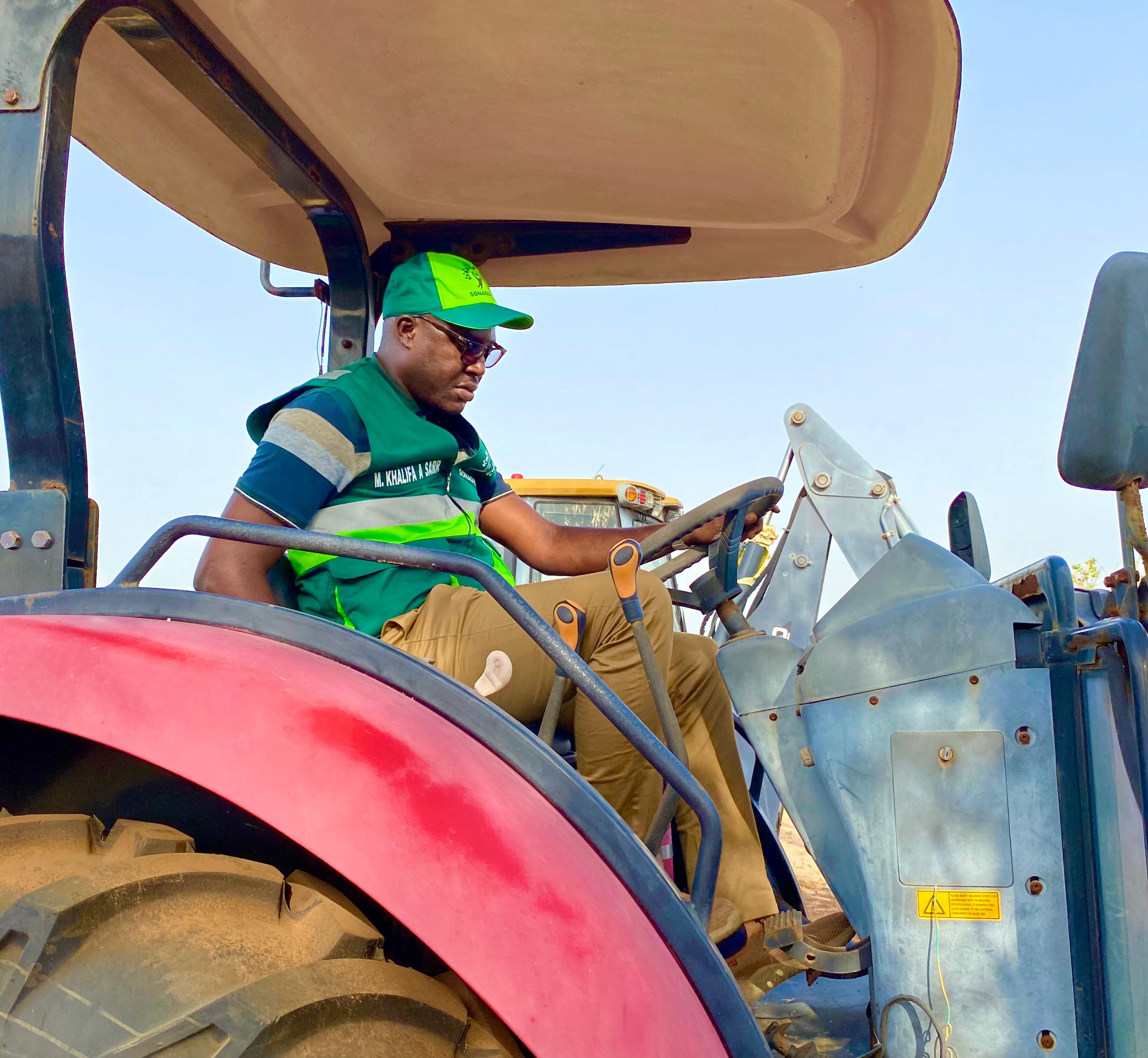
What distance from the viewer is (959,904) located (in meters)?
1.40

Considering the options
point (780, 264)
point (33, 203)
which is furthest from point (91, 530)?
point (780, 264)

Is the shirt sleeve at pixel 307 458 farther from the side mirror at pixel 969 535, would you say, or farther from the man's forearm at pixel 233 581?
the side mirror at pixel 969 535

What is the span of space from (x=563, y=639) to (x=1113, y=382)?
0.79 m

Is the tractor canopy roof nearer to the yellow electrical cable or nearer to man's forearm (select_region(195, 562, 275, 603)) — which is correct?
man's forearm (select_region(195, 562, 275, 603))

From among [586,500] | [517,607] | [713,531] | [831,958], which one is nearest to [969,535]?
[713,531]

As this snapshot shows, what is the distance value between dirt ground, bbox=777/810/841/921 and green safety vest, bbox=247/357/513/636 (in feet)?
8.29

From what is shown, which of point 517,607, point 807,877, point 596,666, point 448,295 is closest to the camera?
point 517,607

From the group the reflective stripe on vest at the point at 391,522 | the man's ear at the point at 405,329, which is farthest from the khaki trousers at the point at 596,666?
the man's ear at the point at 405,329

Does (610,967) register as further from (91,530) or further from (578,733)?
(91,530)

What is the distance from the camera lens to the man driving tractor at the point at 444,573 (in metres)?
1.66

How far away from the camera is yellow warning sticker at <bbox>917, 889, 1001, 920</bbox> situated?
4.56ft

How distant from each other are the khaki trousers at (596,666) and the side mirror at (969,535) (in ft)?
2.32

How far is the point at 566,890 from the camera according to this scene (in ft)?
3.03

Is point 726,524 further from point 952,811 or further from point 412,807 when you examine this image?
point 412,807
